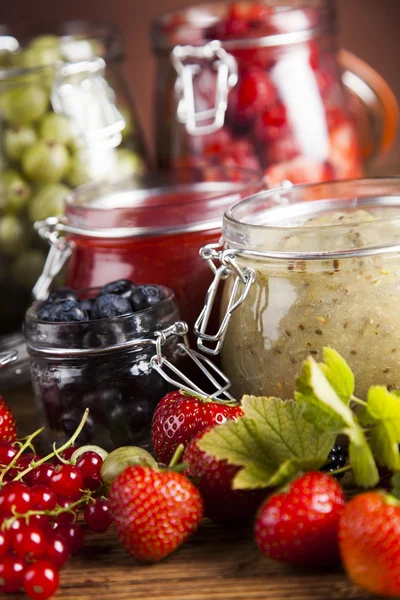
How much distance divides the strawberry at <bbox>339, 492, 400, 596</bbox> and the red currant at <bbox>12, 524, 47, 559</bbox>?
0.75 ft

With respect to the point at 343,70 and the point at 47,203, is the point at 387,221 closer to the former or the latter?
the point at 47,203

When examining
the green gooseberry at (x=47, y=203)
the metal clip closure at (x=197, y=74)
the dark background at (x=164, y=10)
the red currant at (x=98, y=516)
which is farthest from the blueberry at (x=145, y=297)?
the dark background at (x=164, y=10)

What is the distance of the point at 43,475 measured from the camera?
0.78 metres

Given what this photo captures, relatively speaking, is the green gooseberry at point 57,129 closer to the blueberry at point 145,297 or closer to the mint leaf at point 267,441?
the blueberry at point 145,297


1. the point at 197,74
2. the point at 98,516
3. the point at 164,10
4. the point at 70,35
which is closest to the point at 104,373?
the point at 98,516

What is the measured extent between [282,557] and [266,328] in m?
0.25

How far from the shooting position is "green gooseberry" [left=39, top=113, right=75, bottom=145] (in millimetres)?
1193

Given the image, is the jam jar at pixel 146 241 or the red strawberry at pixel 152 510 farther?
the jam jar at pixel 146 241

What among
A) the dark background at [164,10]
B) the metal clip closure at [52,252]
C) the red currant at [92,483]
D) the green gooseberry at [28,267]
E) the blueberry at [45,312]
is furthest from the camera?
the dark background at [164,10]

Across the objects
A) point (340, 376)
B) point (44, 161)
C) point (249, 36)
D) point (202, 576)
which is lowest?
point (202, 576)

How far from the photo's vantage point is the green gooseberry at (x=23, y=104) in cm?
120

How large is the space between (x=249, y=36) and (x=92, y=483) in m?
0.75

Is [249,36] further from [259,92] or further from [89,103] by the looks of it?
[89,103]

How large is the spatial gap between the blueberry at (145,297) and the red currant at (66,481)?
0.64ft
